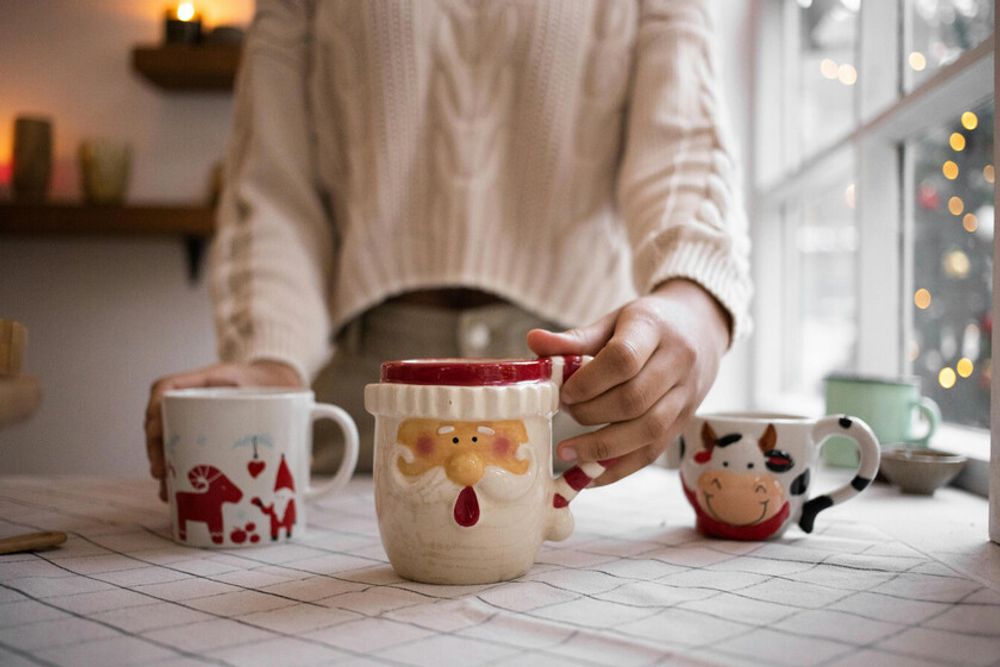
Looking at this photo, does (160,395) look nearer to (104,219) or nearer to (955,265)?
(955,265)

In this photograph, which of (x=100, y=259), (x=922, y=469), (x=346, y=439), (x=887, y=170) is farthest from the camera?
(x=100, y=259)

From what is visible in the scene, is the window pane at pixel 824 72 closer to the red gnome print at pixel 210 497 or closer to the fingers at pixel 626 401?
the fingers at pixel 626 401

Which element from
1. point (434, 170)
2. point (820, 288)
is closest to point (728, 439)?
point (434, 170)

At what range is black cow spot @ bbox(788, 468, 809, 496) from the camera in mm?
655

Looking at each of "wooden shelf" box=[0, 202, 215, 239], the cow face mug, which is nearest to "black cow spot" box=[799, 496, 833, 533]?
the cow face mug

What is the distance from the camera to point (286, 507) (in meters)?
0.68

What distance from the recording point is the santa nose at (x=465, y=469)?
520 millimetres

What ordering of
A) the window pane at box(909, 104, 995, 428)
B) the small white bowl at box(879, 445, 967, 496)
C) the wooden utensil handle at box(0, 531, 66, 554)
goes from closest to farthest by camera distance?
the wooden utensil handle at box(0, 531, 66, 554) → the small white bowl at box(879, 445, 967, 496) → the window pane at box(909, 104, 995, 428)

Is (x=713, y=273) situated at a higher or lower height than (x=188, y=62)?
lower

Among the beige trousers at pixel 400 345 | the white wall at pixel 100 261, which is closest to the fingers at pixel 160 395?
the beige trousers at pixel 400 345

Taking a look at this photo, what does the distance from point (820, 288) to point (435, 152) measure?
1113 mm

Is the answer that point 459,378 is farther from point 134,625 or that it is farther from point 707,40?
point 707,40

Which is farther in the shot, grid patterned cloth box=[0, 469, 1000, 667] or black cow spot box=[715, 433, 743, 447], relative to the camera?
black cow spot box=[715, 433, 743, 447]

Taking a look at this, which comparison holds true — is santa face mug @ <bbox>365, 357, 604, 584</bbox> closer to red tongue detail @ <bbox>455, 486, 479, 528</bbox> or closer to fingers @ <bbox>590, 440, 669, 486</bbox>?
red tongue detail @ <bbox>455, 486, 479, 528</bbox>
